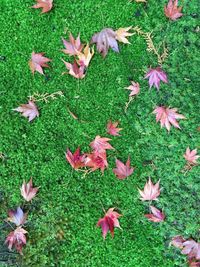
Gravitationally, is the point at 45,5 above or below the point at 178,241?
Answer: above

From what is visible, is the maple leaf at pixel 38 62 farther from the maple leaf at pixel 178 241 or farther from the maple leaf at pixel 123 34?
the maple leaf at pixel 178 241

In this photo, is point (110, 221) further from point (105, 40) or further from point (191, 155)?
point (105, 40)

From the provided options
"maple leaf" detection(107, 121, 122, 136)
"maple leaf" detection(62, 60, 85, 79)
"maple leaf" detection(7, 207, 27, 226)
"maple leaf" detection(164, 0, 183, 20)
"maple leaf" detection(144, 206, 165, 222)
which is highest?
"maple leaf" detection(164, 0, 183, 20)

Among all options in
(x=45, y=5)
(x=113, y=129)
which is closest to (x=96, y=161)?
(x=113, y=129)

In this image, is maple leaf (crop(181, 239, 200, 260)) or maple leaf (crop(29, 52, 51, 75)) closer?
maple leaf (crop(181, 239, 200, 260))

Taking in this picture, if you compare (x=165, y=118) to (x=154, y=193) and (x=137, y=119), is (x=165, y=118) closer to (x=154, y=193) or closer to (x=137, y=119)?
(x=137, y=119)

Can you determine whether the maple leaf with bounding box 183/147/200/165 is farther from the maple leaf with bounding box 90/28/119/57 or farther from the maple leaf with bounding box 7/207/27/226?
the maple leaf with bounding box 7/207/27/226

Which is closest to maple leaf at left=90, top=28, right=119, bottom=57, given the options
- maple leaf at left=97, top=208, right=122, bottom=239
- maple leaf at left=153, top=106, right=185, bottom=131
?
maple leaf at left=153, top=106, right=185, bottom=131
